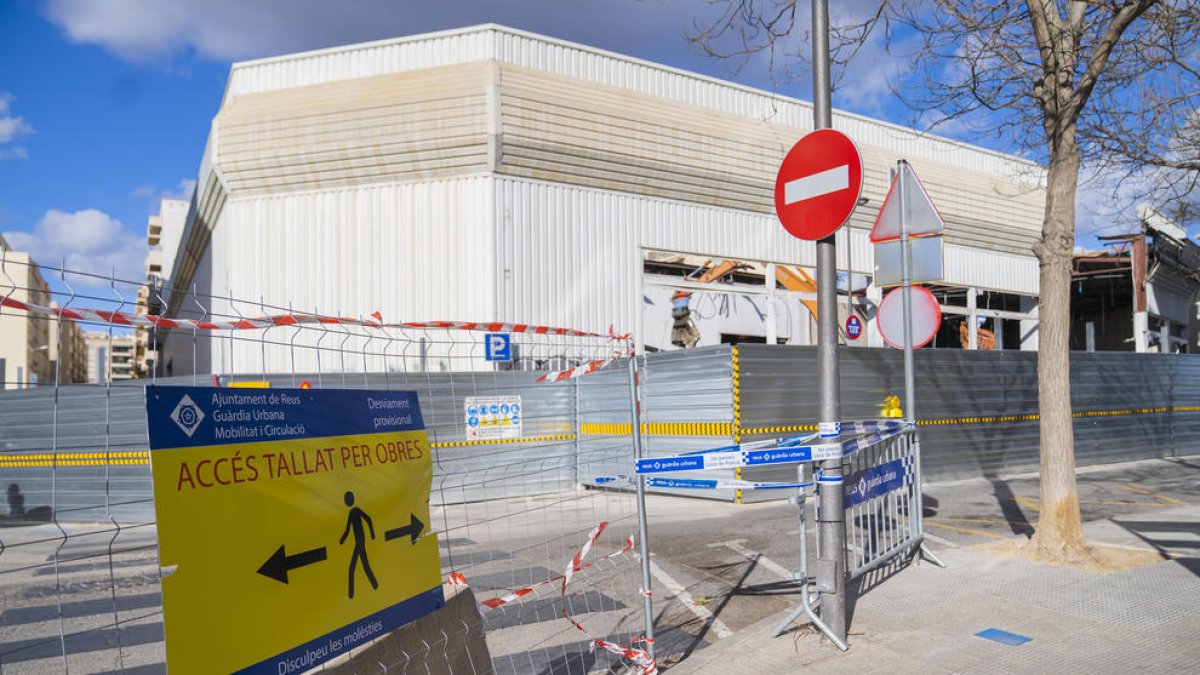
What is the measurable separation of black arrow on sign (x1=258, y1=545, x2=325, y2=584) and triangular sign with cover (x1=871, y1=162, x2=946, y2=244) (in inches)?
258

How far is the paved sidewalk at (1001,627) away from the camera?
4758 mm

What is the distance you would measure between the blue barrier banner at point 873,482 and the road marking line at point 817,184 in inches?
80.5

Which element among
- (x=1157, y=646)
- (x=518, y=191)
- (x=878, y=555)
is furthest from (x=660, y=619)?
(x=518, y=191)

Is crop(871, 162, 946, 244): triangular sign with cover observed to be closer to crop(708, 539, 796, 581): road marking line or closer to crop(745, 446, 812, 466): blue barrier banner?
crop(708, 539, 796, 581): road marking line

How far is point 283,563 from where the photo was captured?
2.91m

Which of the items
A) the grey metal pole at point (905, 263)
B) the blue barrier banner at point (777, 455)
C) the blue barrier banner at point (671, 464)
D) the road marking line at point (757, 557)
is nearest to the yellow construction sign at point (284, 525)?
the blue barrier banner at point (671, 464)

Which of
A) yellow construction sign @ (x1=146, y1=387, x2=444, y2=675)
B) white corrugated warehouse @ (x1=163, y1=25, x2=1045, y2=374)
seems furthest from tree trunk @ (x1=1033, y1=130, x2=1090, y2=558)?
white corrugated warehouse @ (x1=163, y1=25, x2=1045, y2=374)

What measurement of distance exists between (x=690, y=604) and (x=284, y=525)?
4496mm

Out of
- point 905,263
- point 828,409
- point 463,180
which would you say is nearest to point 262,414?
point 828,409

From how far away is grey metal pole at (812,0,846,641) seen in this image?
17.0 feet

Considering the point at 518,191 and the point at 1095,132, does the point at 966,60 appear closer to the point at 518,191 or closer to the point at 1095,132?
the point at 1095,132

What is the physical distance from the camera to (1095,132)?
28.6 feet

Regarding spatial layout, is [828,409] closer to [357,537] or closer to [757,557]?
[357,537]

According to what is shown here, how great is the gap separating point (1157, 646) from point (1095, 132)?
19.0ft
